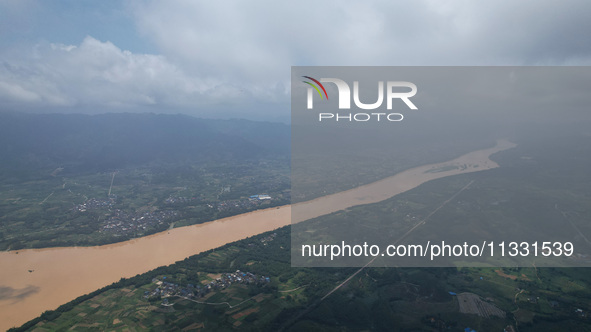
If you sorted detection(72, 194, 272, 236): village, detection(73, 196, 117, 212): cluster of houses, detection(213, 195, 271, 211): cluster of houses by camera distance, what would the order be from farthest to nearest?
detection(213, 195, 271, 211): cluster of houses, detection(73, 196, 117, 212): cluster of houses, detection(72, 194, 272, 236): village

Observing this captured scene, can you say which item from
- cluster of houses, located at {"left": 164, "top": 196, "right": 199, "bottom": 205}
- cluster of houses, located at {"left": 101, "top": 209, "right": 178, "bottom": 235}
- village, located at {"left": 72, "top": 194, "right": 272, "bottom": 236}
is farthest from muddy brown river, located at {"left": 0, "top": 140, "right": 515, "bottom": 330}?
cluster of houses, located at {"left": 164, "top": 196, "right": 199, "bottom": 205}

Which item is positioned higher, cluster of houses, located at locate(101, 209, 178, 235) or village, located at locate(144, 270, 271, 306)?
cluster of houses, located at locate(101, 209, 178, 235)

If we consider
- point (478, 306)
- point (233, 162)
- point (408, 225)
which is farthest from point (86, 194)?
point (478, 306)

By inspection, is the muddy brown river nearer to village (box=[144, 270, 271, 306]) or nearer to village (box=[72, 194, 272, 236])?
village (box=[72, 194, 272, 236])

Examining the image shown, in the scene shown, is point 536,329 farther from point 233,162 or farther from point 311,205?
point 233,162

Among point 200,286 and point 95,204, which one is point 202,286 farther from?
point 95,204

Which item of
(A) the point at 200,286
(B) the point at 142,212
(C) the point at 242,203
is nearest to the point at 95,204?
(B) the point at 142,212
